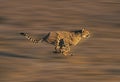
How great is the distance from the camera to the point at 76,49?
1258 cm

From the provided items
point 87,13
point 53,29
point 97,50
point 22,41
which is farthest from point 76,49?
point 87,13

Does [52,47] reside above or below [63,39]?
above

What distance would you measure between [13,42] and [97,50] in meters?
1.92

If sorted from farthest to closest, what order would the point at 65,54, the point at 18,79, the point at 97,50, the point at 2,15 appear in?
the point at 2,15, the point at 97,50, the point at 65,54, the point at 18,79

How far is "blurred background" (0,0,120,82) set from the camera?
1048 centimetres

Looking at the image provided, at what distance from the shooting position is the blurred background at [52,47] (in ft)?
34.4

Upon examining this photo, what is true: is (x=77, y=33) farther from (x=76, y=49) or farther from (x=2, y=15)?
(x=2, y=15)

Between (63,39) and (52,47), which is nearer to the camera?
(63,39)

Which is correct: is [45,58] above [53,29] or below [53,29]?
below

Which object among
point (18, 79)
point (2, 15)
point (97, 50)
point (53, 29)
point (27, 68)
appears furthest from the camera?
point (2, 15)

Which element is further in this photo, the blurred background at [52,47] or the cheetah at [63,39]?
the cheetah at [63,39]

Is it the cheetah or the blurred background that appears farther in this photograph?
the cheetah

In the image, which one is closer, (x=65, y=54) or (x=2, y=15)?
(x=65, y=54)

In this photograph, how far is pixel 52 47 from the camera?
12617mm
